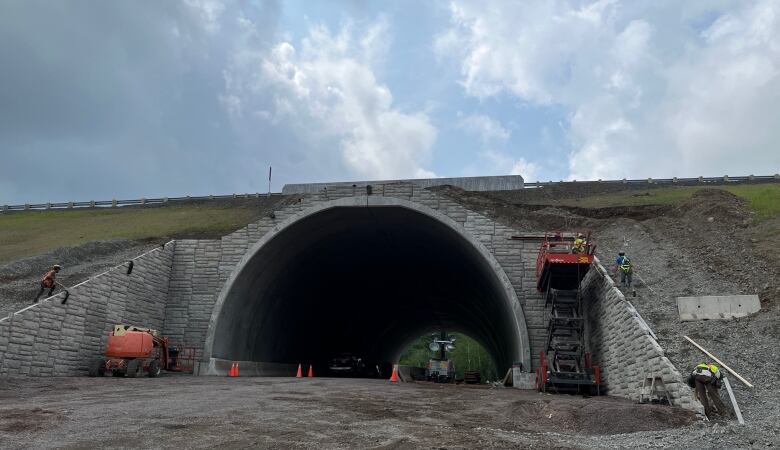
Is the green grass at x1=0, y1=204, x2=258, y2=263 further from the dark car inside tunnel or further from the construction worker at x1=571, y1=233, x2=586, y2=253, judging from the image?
the construction worker at x1=571, y1=233, x2=586, y2=253

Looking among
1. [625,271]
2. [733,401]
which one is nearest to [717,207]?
[625,271]

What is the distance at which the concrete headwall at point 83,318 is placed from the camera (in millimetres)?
15383

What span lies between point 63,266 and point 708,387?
22.1m

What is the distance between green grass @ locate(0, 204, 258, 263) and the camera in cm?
2642

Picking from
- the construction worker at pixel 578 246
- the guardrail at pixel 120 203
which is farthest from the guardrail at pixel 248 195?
the construction worker at pixel 578 246

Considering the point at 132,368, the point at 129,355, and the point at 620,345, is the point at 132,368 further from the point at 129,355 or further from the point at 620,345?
the point at 620,345

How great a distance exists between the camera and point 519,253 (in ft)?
67.6

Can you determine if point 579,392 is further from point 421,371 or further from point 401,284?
point 421,371

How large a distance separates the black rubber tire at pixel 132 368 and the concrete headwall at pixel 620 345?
14491mm

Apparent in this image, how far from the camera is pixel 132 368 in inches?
701

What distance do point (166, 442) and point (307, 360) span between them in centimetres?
2544

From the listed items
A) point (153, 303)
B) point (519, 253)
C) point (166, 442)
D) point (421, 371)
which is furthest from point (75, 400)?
point (421, 371)

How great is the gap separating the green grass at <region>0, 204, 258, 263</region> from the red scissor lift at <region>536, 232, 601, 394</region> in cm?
1619

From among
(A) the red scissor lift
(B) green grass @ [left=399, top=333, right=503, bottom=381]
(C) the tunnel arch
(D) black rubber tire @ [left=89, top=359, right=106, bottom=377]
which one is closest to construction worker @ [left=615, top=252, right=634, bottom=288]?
(A) the red scissor lift
